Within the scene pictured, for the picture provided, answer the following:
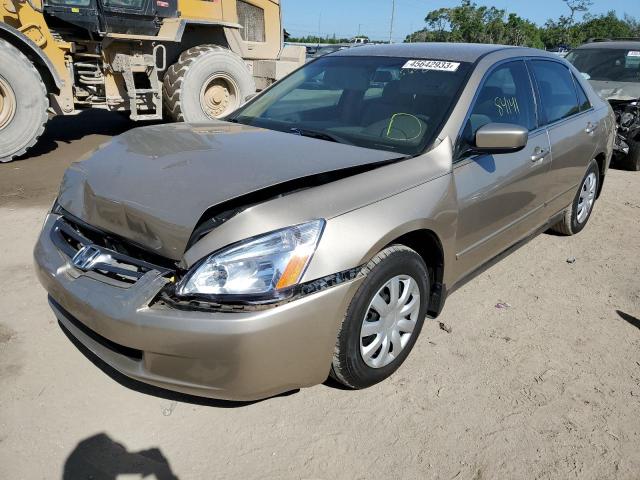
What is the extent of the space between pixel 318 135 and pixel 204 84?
5.61 m

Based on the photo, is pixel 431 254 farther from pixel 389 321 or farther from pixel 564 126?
pixel 564 126

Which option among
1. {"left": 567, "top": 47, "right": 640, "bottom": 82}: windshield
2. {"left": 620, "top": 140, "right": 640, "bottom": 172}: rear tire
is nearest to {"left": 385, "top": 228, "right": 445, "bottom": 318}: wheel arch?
{"left": 620, "top": 140, "right": 640, "bottom": 172}: rear tire

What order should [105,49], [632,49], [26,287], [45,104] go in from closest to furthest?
1. [26,287]
2. [45,104]
3. [105,49]
4. [632,49]

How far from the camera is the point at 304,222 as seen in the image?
6.89 feet

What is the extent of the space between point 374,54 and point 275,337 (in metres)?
2.32

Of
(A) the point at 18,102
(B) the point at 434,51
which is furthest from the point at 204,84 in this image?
(B) the point at 434,51

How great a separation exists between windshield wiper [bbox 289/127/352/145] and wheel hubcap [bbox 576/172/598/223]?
2760 mm

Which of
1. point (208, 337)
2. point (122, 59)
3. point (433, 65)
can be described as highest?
Result: point (433, 65)

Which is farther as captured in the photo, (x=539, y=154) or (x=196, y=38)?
(x=196, y=38)

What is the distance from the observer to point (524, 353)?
9.85ft

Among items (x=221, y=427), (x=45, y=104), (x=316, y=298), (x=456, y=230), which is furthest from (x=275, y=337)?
(x=45, y=104)

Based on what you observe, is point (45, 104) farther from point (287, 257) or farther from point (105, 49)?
point (287, 257)

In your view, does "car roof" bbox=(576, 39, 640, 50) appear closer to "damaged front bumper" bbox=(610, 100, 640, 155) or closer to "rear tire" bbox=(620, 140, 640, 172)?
"damaged front bumper" bbox=(610, 100, 640, 155)

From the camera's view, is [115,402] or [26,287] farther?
[26,287]
